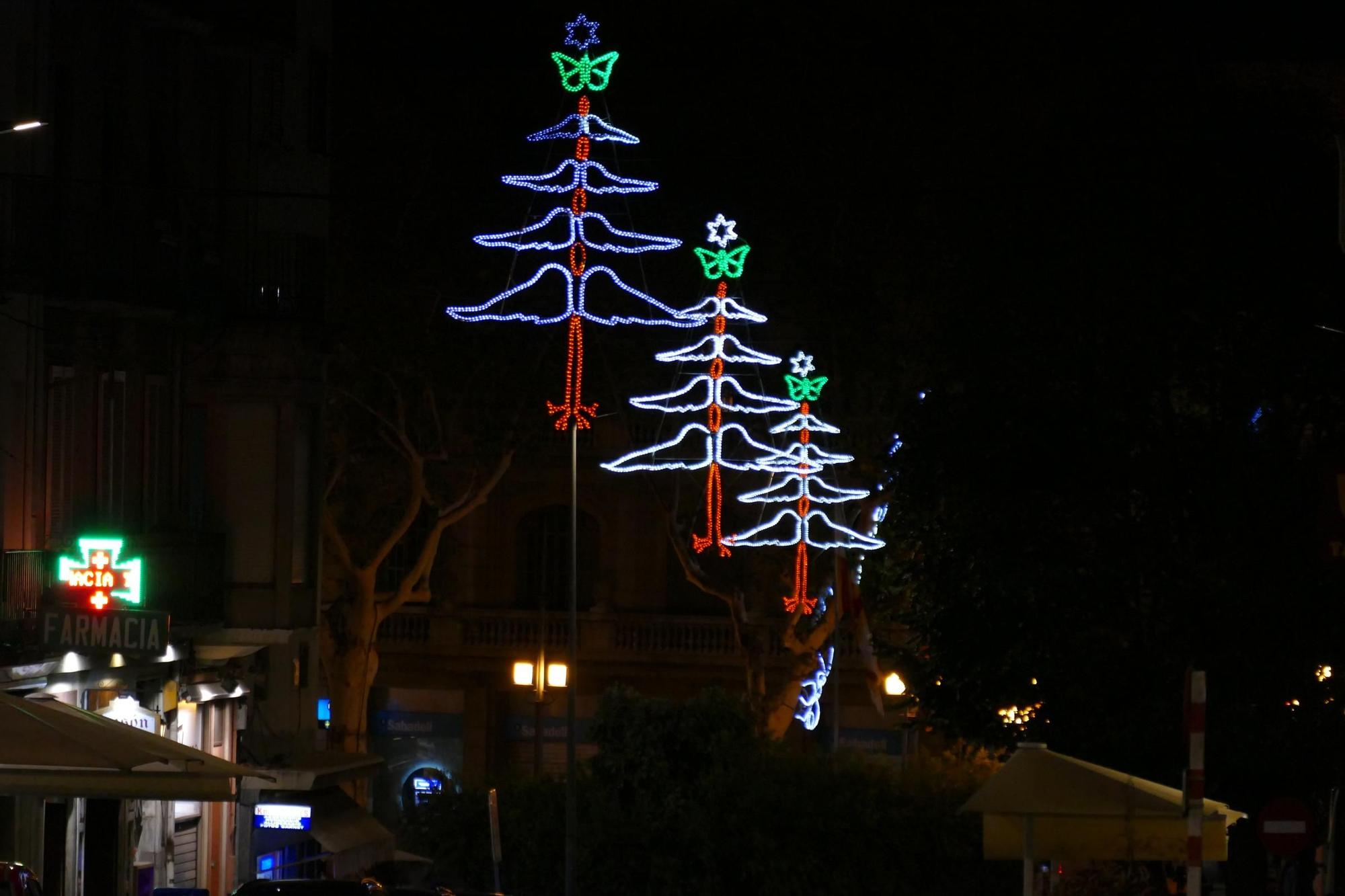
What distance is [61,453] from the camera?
21969mm

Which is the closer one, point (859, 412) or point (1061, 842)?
point (1061, 842)

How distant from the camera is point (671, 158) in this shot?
4300 centimetres

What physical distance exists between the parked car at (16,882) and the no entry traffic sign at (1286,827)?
26.8 feet

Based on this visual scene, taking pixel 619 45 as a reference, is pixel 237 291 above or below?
below

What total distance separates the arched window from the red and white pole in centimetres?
3866

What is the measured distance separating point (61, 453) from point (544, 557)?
30.2m

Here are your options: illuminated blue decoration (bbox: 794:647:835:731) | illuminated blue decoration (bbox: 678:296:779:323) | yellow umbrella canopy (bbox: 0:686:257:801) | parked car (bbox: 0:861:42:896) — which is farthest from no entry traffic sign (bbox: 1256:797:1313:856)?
illuminated blue decoration (bbox: 794:647:835:731)

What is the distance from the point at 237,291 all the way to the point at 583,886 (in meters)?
8.16

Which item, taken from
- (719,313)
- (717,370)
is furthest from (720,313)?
(717,370)

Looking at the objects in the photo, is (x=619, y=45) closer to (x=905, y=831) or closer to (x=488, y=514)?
(x=488, y=514)

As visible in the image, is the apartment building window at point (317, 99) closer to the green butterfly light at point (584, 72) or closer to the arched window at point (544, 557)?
the green butterfly light at point (584, 72)

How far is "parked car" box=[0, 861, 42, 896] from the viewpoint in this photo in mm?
13078

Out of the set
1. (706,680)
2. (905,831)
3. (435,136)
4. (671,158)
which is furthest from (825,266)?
(905,831)

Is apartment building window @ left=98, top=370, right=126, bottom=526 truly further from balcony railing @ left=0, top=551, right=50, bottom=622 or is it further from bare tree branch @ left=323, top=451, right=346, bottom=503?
bare tree branch @ left=323, top=451, right=346, bottom=503
